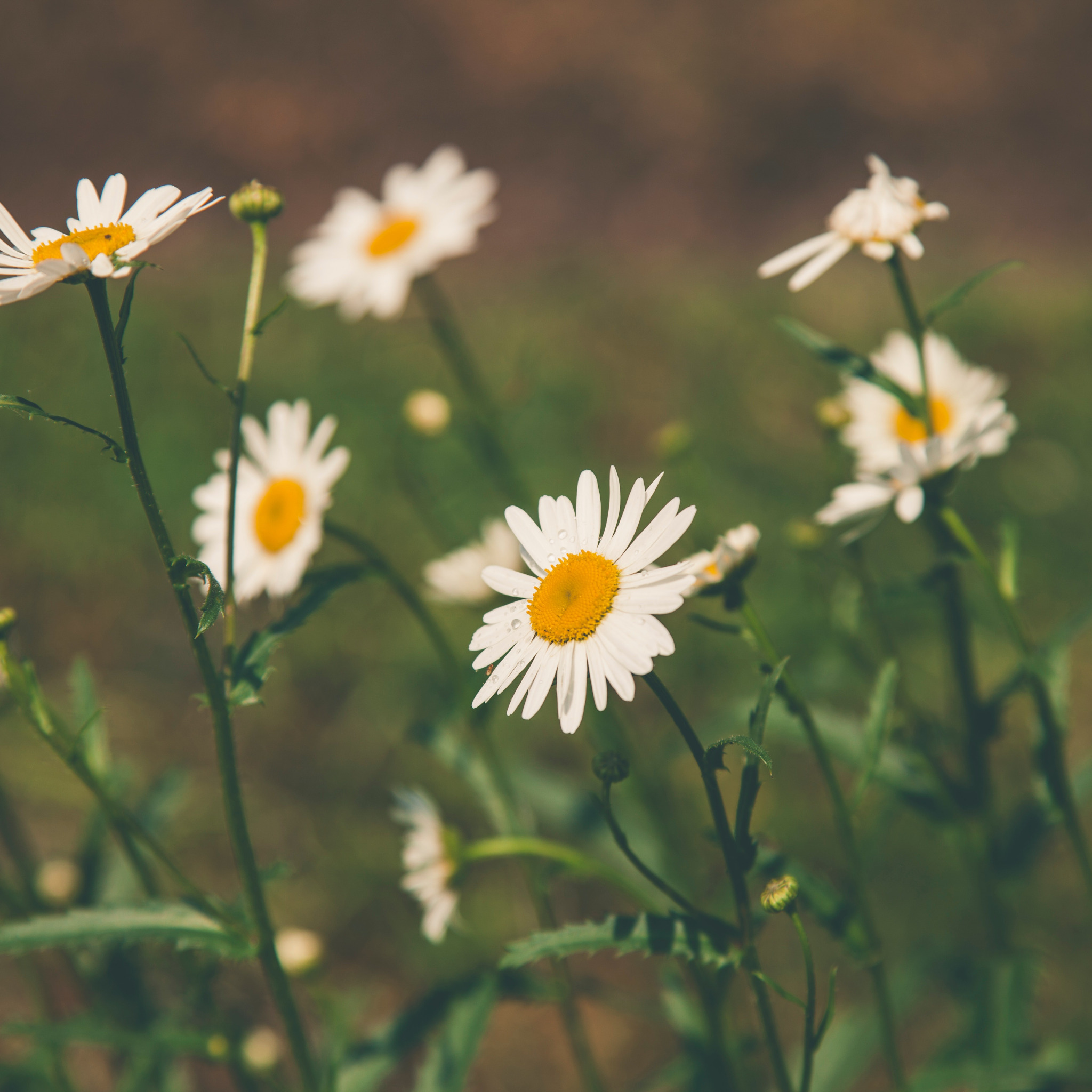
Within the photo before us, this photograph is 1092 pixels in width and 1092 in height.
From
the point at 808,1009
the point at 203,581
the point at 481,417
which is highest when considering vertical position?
the point at 481,417

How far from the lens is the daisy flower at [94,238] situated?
94 centimetres

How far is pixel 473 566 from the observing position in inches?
66.1

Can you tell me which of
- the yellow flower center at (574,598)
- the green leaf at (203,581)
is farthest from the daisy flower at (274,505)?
the yellow flower center at (574,598)

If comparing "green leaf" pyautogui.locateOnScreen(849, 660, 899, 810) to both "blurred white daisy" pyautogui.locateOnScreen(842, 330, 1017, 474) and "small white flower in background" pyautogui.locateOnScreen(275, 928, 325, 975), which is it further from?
"small white flower in background" pyautogui.locateOnScreen(275, 928, 325, 975)

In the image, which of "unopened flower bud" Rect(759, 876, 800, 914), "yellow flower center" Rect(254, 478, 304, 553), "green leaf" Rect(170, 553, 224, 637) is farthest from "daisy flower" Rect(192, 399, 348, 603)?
"unopened flower bud" Rect(759, 876, 800, 914)

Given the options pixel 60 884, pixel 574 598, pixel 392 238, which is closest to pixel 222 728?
pixel 574 598

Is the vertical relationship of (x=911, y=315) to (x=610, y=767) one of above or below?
above

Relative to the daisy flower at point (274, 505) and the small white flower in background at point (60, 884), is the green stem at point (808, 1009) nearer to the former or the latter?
the daisy flower at point (274, 505)

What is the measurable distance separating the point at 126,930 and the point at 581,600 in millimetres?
629

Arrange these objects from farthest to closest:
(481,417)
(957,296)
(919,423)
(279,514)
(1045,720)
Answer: (481,417) → (919,423) → (279,514) → (1045,720) → (957,296)

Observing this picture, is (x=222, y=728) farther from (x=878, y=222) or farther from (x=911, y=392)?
(x=911, y=392)

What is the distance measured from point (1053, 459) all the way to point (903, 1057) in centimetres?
182

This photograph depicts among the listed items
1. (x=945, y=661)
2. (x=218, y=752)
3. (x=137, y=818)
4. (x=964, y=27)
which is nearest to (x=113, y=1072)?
(x=137, y=818)

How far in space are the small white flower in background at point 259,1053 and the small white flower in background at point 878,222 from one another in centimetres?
126
